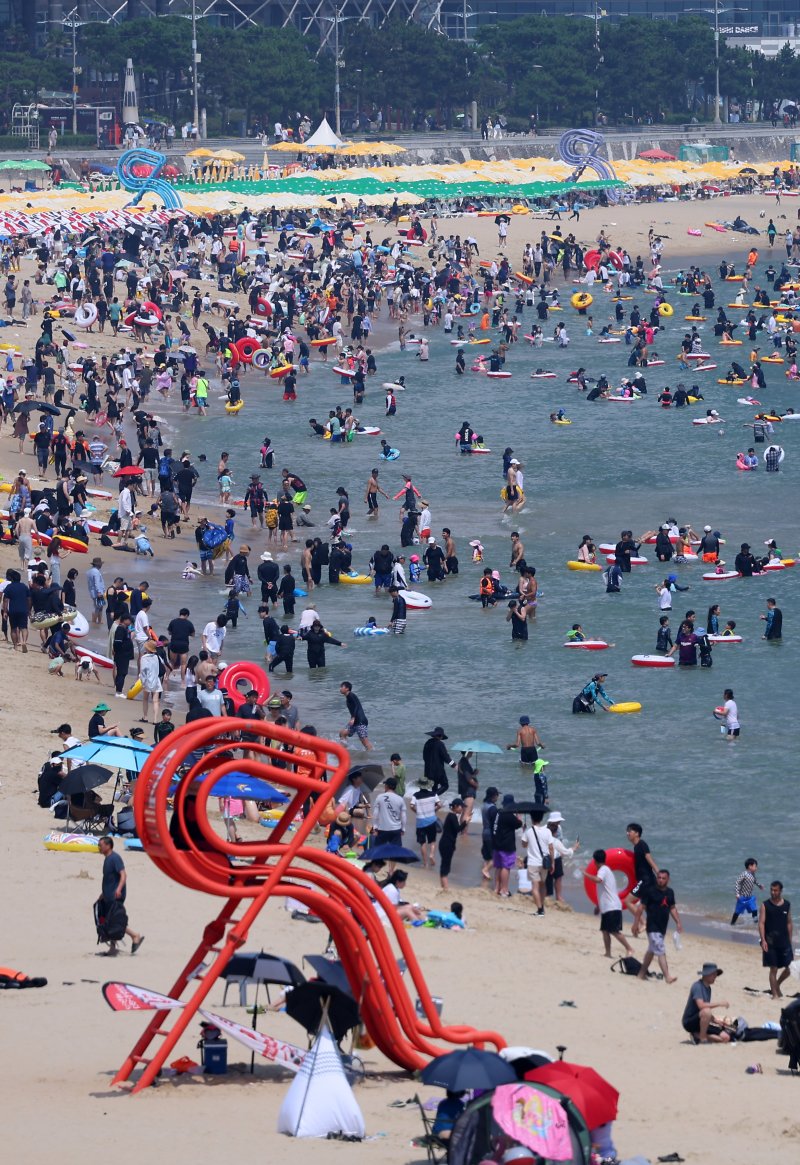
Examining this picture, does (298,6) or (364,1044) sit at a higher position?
(298,6)

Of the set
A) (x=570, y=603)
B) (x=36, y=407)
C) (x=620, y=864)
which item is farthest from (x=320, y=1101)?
(x=36, y=407)

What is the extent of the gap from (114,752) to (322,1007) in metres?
7.64

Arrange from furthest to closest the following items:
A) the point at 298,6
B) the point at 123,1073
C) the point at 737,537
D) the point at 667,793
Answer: the point at 298,6, the point at 737,537, the point at 667,793, the point at 123,1073

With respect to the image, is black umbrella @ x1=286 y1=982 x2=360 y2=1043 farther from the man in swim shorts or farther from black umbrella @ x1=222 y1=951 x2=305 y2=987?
the man in swim shorts

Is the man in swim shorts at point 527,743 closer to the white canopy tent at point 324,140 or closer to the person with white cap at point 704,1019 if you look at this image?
the person with white cap at point 704,1019

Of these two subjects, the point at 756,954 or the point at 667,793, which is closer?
the point at 756,954

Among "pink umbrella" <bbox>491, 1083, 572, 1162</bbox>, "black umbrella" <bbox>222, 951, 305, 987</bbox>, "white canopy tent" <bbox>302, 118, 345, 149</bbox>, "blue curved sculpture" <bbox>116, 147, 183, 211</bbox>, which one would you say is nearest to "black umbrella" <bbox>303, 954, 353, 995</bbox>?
"black umbrella" <bbox>222, 951, 305, 987</bbox>

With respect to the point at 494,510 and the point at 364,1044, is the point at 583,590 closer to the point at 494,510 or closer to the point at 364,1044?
the point at 494,510

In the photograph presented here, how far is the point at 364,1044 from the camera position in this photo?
1558 centimetres

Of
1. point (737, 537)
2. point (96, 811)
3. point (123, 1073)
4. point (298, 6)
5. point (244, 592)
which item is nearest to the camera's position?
point (123, 1073)

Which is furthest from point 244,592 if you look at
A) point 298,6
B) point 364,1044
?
point 298,6

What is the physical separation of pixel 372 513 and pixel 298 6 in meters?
107

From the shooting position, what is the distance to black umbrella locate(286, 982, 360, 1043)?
48.2ft

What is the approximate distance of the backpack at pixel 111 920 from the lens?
17953mm
